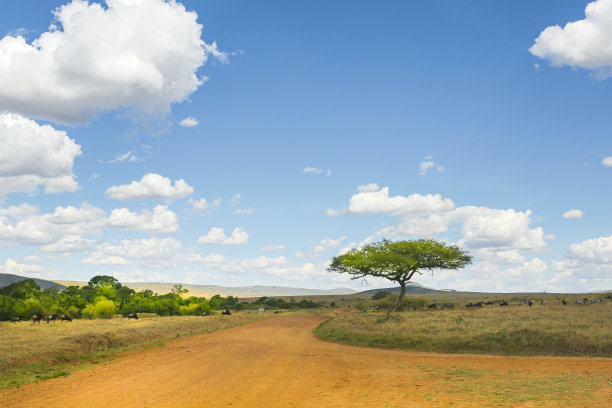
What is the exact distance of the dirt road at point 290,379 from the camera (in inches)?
539

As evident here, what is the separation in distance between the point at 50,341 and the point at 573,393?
28.2 metres

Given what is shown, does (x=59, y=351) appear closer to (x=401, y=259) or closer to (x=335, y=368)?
(x=335, y=368)

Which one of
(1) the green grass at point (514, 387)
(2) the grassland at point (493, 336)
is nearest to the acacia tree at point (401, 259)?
(2) the grassland at point (493, 336)

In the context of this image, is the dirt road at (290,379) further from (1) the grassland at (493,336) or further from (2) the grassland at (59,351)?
(1) the grassland at (493,336)

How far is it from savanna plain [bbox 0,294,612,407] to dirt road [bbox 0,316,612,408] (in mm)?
44

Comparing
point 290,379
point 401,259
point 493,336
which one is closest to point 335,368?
point 290,379

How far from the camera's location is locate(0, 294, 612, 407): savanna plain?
45.9 feet

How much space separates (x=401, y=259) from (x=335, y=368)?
3680 centimetres

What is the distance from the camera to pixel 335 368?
20109 millimetres

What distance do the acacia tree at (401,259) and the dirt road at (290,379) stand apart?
99.6 feet

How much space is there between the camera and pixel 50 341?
91.6ft

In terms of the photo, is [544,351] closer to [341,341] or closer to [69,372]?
[341,341]

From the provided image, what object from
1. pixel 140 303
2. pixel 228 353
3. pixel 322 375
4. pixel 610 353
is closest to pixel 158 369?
pixel 228 353

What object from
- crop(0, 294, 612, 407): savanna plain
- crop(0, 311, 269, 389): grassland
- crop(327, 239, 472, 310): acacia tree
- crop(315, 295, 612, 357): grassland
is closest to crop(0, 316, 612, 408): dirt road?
crop(0, 294, 612, 407): savanna plain
